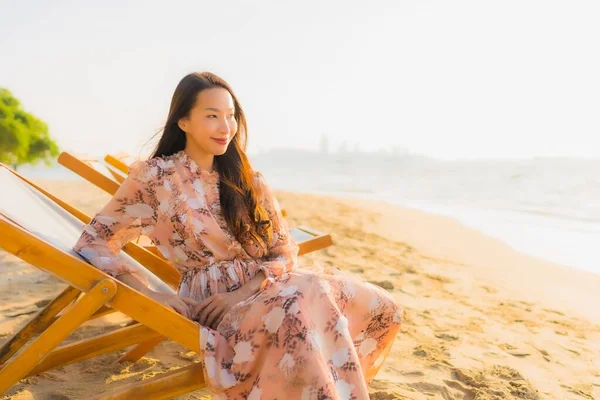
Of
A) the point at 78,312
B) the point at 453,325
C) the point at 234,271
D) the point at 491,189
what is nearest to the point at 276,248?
the point at 234,271

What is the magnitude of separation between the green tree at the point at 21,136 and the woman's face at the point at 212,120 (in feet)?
28.3

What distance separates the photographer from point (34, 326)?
2.17 meters

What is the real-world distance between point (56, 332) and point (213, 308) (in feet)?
1.61

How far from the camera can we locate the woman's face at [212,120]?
204cm

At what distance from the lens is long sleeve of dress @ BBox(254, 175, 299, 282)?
A: 6.42 ft

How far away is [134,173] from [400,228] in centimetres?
642

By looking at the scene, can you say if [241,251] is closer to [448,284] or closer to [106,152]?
[106,152]

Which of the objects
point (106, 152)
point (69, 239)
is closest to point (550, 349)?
point (69, 239)

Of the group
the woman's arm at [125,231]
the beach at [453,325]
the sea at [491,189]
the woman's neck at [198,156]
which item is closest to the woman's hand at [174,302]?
the woman's arm at [125,231]

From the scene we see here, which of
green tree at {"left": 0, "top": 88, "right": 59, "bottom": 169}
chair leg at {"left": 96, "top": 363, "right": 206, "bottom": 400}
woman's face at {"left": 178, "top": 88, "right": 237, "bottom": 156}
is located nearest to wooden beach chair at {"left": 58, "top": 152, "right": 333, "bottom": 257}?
woman's face at {"left": 178, "top": 88, "right": 237, "bottom": 156}

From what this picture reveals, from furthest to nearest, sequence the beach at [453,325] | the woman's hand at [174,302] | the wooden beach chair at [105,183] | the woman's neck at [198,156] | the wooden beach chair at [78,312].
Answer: the wooden beach chair at [105,183]
the beach at [453,325]
the woman's neck at [198,156]
the woman's hand at [174,302]
the wooden beach chair at [78,312]

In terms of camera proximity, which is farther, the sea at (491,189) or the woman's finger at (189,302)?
the sea at (491,189)

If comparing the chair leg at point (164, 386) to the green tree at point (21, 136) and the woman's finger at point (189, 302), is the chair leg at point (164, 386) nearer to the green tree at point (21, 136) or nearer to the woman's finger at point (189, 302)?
the woman's finger at point (189, 302)

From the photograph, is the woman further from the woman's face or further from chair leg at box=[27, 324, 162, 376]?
chair leg at box=[27, 324, 162, 376]
